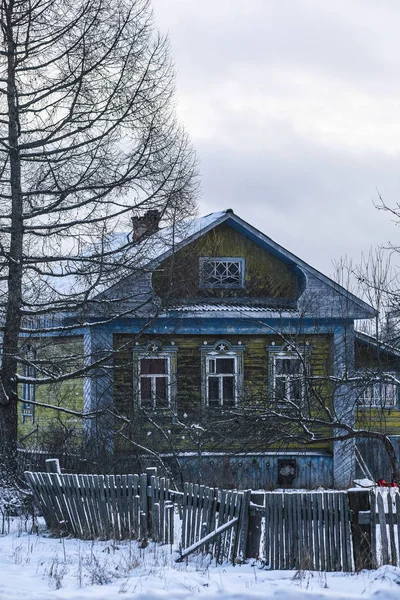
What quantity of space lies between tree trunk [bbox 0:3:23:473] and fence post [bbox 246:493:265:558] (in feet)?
19.4

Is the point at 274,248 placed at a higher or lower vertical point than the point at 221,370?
higher

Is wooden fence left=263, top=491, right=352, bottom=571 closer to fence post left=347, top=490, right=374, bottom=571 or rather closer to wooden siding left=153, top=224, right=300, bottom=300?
fence post left=347, top=490, right=374, bottom=571

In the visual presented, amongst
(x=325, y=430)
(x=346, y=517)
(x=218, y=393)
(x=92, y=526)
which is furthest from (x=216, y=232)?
(x=346, y=517)

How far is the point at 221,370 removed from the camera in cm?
2312

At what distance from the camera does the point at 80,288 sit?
1739cm

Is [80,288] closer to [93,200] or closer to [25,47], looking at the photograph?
[93,200]

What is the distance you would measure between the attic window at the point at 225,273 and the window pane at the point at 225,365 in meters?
1.81

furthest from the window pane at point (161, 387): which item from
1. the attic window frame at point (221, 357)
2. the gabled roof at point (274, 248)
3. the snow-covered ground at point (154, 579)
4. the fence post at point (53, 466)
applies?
the snow-covered ground at point (154, 579)

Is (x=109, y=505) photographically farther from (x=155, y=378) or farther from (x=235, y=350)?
(x=235, y=350)

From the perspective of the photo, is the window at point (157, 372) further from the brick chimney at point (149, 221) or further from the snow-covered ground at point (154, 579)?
the snow-covered ground at point (154, 579)

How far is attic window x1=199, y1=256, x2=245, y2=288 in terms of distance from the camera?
23219 mm

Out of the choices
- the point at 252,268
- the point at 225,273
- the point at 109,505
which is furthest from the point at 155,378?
the point at 109,505

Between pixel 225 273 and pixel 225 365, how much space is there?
2254mm

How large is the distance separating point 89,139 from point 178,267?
299 cm
